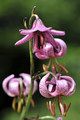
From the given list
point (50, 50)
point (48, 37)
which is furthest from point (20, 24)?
point (48, 37)

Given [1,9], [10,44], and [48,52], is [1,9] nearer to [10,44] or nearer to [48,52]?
[10,44]

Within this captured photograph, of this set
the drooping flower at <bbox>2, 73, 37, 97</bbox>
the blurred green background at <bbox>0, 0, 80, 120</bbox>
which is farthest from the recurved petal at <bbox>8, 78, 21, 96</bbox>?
the blurred green background at <bbox>0, 0, 80, 120</bbox>

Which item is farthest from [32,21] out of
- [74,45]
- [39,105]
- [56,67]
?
[74,45]

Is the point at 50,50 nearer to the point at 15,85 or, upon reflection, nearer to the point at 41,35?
Answer: the point at 41,35

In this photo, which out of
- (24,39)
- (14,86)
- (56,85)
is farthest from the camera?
(14,86)

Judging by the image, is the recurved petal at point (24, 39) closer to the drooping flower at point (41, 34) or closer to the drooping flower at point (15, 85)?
the drooping flower at point (41, 34)

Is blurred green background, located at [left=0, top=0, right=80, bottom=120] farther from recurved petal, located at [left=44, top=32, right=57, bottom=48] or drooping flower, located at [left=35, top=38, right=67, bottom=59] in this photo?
recurved petal, located at [left=44, top=32, right=57, bottom=48]
